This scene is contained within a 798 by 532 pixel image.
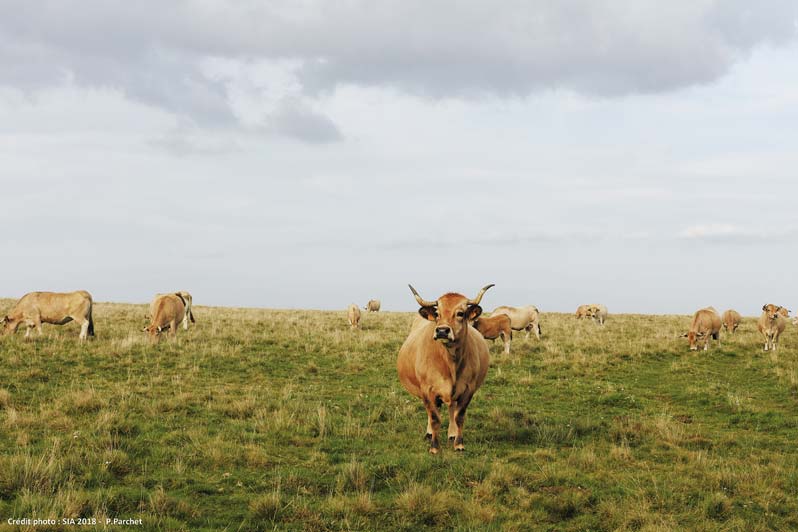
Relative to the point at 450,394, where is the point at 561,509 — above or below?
below

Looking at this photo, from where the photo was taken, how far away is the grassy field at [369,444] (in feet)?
23.4

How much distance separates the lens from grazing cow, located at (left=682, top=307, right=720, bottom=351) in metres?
25.0

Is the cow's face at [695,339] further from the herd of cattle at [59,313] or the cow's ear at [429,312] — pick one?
the herd of cattle at [59,313]

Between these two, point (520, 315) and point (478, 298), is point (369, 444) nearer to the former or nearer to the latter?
point (478, 298)

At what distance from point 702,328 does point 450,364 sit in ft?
64.5

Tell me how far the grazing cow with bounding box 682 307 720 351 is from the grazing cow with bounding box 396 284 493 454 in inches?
710

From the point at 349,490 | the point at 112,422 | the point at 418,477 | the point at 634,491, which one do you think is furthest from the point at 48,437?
the point at 634,491

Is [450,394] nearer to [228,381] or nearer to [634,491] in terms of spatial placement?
[634,491]

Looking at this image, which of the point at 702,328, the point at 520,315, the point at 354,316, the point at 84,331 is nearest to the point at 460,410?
the point at 84,331

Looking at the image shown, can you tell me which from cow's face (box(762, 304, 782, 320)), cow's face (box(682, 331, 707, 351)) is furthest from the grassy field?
cow's face (box(762, 304, 782, 320))

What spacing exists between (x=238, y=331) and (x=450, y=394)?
18162 mm

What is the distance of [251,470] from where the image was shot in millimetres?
8742

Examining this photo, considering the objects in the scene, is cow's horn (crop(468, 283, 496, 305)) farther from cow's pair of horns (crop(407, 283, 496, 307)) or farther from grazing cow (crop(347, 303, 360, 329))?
grazing cow (crop(347, 303, 360, 329))
